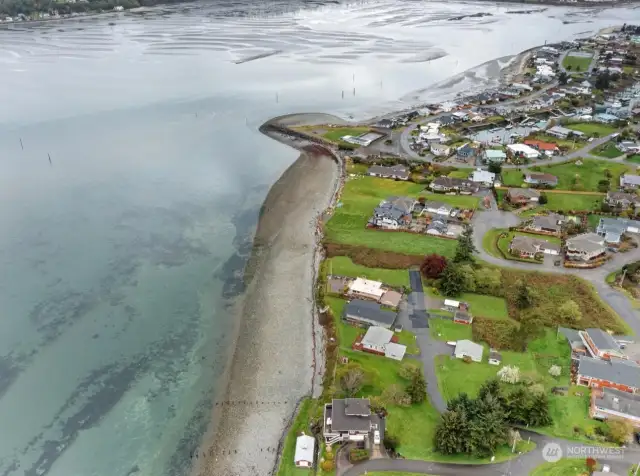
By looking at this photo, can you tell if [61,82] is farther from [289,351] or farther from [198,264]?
[289,351]

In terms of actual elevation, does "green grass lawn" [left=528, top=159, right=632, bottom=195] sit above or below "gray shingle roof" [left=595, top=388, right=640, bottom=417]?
above

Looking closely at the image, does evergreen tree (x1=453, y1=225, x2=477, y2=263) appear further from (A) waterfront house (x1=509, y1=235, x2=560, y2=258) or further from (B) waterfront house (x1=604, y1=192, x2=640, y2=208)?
(B) waterfront house (x1=604, y1=192, x2=640, y2=208)

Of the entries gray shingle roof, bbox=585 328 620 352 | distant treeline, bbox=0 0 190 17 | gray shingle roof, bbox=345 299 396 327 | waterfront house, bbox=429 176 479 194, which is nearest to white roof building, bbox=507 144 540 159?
waterfront house, bbox=429 176 479 194

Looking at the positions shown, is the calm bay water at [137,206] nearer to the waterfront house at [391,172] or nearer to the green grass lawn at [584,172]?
the waterfront house at [391,172]

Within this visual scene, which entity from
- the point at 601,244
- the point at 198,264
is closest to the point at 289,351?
the point at 198,264

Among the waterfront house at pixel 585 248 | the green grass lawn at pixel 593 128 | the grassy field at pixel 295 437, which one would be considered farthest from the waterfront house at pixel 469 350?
the green grass lawn at pixel 593 128

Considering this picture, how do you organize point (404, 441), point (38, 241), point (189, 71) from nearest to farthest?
point (404, 441) → point (38, 241) → point (189, 71)
